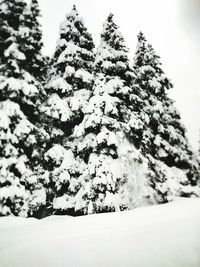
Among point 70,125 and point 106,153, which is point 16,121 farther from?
point 106,153

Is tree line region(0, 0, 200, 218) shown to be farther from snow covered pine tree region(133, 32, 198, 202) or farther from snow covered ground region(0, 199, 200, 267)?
snow covered ground region(0, 199, 200, 267)

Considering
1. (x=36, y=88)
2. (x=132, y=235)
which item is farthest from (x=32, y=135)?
(x=132, y=235)

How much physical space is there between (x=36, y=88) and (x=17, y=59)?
137 cm

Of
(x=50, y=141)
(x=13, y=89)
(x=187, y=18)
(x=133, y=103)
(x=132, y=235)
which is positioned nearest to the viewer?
(x=132, y=235)

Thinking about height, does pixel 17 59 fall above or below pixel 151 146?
above

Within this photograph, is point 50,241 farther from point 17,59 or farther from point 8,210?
point 17,59

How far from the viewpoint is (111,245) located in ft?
14.8

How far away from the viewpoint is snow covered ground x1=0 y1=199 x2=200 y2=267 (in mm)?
3977

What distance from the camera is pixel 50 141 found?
1155 cm

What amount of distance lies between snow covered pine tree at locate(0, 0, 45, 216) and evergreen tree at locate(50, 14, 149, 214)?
61.3 inches

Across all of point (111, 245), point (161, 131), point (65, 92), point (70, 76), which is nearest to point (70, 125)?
point (65, 92)

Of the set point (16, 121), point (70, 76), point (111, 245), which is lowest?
point (111, 245)

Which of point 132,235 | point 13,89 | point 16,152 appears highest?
point 13,89

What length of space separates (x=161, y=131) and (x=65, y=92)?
238 inches
